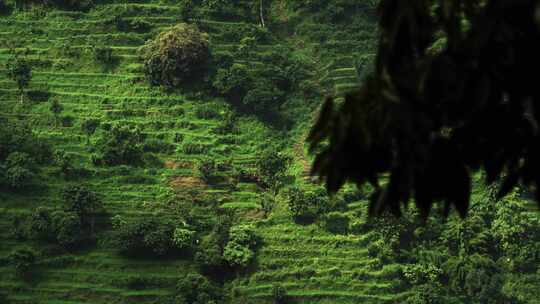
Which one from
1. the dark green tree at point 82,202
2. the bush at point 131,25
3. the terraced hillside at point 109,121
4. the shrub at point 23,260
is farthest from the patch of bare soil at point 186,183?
the bush at point 131,25

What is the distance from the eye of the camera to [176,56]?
116 feet

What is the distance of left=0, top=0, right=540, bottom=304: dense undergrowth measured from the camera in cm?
2967

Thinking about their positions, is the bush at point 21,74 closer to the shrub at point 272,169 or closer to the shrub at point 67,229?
the shrub at point 67,229

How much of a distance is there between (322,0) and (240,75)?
20.8ft

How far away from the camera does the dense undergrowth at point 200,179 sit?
2967 cm

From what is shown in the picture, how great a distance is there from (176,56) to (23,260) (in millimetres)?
10266

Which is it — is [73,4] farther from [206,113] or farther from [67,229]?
[67,229]

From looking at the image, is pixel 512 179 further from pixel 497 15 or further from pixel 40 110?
pixel 40 110

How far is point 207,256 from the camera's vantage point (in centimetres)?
3000

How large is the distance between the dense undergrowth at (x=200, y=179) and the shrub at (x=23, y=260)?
63mm

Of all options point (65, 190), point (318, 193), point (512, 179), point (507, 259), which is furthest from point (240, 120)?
point (512, 179)

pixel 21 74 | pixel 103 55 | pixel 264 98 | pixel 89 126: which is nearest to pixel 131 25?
pixel 103 55

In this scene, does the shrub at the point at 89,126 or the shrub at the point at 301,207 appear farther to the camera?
the shrub at the point at 89,126

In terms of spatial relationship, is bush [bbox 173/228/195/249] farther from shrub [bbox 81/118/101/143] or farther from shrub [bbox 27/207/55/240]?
shrub [bbox 81/118/101/143]
